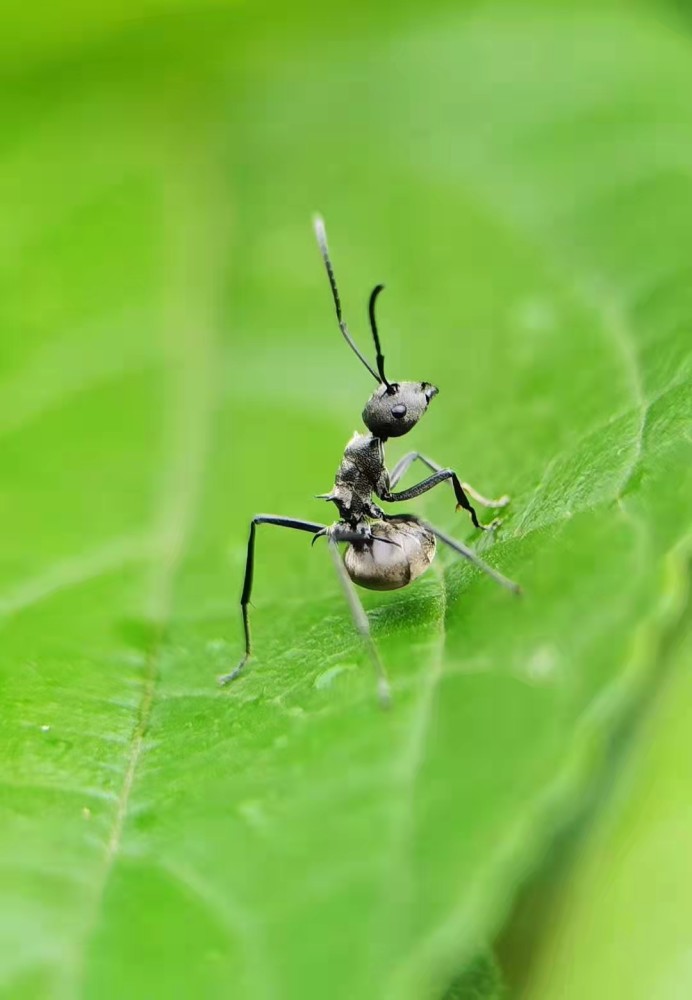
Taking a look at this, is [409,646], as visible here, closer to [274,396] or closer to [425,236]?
[274,396]

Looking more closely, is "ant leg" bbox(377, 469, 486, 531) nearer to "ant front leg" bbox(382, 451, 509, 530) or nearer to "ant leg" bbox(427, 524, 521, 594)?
"ant front leg" bbox(382, 451, 509, 530)

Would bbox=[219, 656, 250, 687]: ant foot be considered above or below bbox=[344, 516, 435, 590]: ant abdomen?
below

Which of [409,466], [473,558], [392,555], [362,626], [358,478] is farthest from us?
[409,466]

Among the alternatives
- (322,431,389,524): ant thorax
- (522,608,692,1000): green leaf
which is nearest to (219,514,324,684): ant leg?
(322,431,389,524): ant thorax

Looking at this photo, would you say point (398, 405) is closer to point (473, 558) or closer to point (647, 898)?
point (473, 558)

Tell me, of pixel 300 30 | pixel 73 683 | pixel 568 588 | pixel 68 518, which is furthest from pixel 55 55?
pixel 568 588

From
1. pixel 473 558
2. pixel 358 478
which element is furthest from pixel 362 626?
pixel 358 478

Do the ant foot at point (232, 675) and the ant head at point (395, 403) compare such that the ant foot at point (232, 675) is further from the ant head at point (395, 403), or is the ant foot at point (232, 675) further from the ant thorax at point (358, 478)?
the ant head at point (395, 403)
